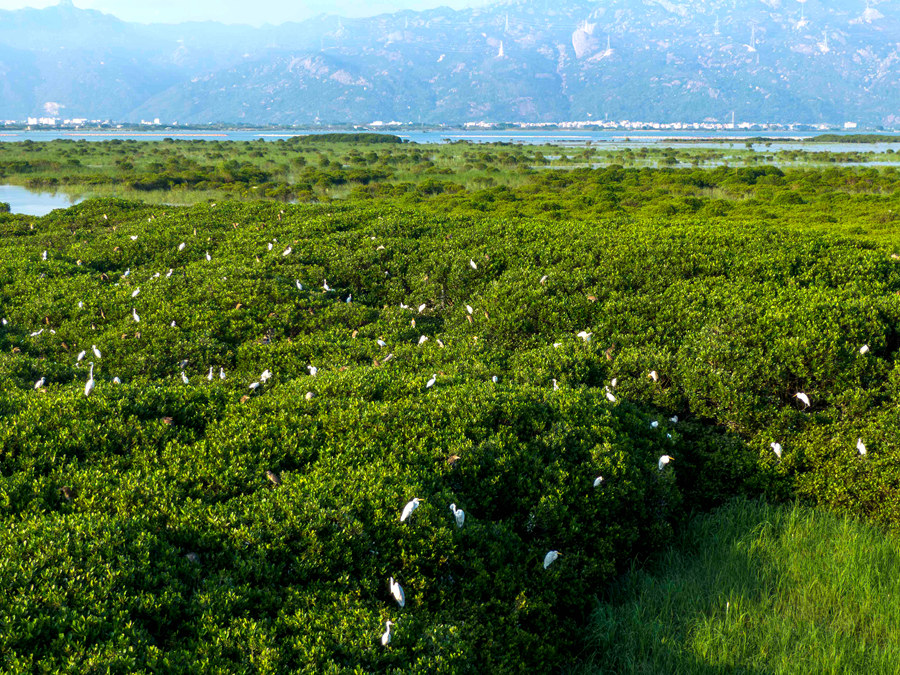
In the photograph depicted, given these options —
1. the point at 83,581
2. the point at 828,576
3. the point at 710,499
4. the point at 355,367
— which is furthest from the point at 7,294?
the point at 828,576

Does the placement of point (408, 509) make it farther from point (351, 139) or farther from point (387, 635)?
point (351, 139)

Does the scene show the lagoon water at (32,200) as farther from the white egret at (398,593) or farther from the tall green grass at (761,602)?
the tall green grass at (761,602)

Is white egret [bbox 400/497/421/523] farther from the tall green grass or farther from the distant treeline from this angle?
the distant treeline

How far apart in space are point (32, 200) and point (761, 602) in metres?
49.7

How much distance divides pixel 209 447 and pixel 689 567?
5.11m

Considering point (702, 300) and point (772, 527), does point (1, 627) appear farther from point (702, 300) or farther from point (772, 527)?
point (702, 300)

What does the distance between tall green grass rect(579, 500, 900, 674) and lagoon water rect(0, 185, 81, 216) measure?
39352 millimetres

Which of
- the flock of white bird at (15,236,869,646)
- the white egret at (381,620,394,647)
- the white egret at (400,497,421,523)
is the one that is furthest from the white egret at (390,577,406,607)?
the white egret at (400,497,421,523)

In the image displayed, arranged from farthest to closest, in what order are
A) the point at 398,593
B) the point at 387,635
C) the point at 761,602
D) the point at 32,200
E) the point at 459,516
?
1. the point at 32,200
2. the point at 761,602
3. the point at 459,516
4. the point at 398,593
5. the point at 387,635

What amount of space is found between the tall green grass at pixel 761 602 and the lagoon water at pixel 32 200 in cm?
3935

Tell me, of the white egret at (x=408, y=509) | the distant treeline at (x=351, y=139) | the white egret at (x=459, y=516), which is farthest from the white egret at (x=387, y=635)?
the distant treeline at (x=351, y=139)

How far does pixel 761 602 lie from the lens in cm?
610

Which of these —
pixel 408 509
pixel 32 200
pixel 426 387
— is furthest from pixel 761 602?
pixel 32 200

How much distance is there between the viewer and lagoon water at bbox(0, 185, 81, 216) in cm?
3778
